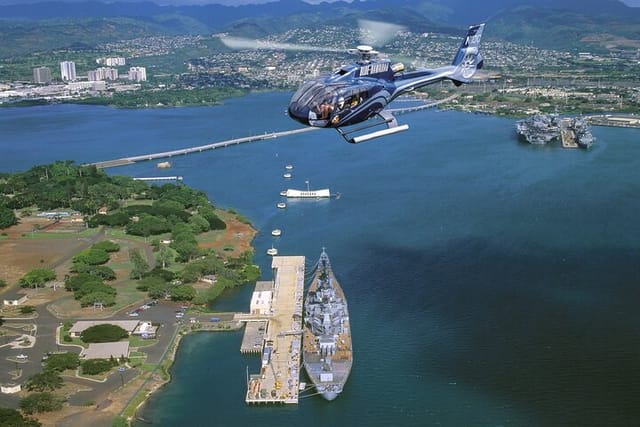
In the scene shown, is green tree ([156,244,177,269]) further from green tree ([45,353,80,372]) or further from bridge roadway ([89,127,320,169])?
bridge roadway ([89,127,320,169])

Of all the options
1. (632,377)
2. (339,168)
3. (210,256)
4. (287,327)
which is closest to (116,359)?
(287,327)

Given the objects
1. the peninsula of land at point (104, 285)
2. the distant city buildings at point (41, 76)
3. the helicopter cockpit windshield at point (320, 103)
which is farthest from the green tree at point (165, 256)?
the distant city buildings at point (41, 76)

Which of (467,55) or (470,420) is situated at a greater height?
(467,55)

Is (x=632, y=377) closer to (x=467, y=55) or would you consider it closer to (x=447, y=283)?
(x=447, y=283)

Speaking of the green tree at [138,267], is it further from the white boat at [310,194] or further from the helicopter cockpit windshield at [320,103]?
the helicopter cockpit windshield at [320,103]

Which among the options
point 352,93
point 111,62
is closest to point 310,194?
point 352,93

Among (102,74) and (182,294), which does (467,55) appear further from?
(102,74)
